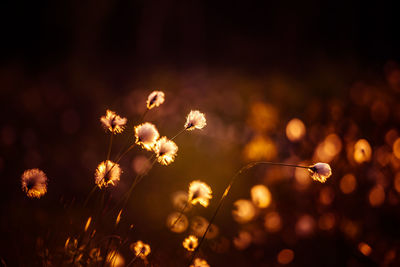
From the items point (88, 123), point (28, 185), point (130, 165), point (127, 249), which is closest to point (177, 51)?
point (88, 123)

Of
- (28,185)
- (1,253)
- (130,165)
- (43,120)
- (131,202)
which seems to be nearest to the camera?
(28,185)

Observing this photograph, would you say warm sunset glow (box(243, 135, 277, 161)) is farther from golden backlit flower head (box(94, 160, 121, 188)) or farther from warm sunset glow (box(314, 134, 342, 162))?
golden backlit flower head (box(94, 160, 121, 188))

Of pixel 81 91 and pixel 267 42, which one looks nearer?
pixel 81 91

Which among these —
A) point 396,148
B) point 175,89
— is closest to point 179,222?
point 396,148

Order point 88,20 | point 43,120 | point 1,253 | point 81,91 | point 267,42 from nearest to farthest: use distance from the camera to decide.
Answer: point 1,253
point 43,120
point 81,91
point 88,20
point 267,42

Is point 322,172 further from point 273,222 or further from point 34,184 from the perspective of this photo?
point 273,222

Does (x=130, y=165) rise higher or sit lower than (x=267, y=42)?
lower

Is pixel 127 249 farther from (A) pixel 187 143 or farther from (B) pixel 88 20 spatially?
(B) pixel 88 20

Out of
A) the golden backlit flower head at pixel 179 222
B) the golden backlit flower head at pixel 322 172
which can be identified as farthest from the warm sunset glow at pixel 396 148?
the golden backlit flower head at pixel 322 172

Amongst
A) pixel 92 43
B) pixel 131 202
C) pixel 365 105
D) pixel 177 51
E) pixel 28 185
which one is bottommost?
pixel 131 202
